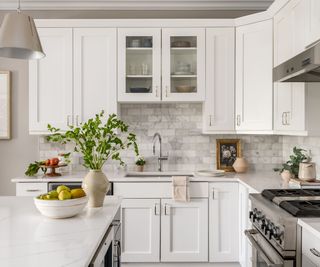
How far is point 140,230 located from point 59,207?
1.83 meters

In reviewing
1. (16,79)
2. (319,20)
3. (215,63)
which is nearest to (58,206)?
(319,20)

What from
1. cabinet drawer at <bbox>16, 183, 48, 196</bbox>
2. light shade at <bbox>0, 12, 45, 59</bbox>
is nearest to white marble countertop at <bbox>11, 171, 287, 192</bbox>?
cabinet drawer at <bbox>16, 183, 48, 196</bbox>

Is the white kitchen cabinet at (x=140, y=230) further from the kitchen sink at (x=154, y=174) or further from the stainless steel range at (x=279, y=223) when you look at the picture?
the stainless steel range at (x=279, y=223)

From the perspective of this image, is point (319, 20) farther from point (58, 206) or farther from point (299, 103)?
point (58, 206)

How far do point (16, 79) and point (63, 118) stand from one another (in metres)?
0.85

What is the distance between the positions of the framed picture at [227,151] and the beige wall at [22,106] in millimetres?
1427

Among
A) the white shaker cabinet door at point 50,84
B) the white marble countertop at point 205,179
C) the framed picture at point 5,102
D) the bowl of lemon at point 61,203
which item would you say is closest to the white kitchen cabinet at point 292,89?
the white marble countertop at point 205,179

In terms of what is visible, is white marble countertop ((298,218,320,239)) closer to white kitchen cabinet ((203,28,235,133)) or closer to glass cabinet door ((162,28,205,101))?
white kitchen cabinet ((203,28,235,133))

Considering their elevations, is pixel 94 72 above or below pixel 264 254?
above

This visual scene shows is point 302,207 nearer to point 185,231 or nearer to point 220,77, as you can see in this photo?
point 185,231

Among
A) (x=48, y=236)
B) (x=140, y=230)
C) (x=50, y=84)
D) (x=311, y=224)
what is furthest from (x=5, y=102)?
(x=311, y=224)

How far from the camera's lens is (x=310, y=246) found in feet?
5.55

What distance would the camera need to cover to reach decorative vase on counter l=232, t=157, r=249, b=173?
3.80m

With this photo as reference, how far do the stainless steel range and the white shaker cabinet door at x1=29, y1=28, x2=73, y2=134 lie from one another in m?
2.19
